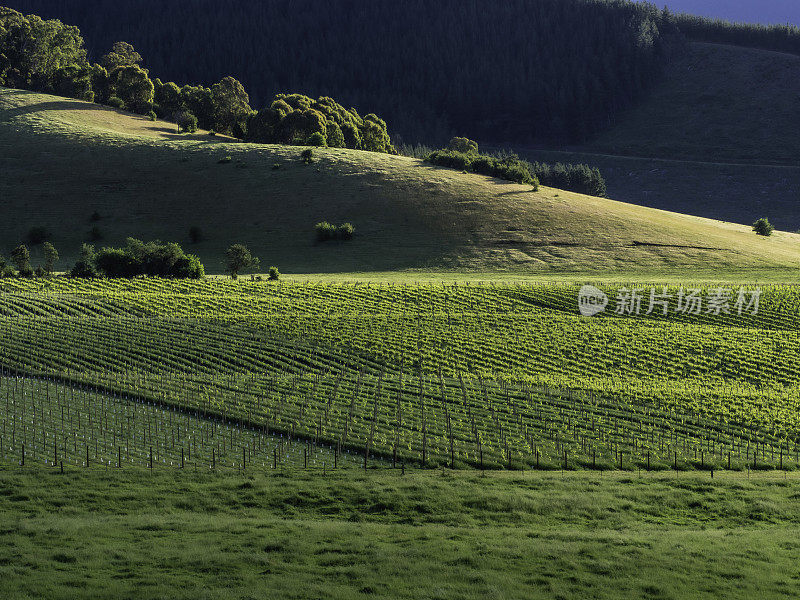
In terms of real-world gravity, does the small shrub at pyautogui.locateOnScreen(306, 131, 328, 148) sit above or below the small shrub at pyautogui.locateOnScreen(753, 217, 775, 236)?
above

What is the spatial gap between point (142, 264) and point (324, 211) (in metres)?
34.9

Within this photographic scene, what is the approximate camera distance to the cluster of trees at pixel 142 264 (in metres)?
96.1

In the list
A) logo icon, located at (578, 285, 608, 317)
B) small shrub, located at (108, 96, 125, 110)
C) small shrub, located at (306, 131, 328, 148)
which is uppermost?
small shrub, located at (108, 96, 125, 110)

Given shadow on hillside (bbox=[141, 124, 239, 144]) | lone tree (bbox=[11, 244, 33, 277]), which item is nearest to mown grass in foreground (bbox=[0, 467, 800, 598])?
lone tree (bbox=[11, 244, 33, 277])

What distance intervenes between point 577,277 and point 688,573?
79009 millimetres

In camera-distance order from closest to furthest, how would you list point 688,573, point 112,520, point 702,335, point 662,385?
point 688,573 < point 112,520 < point 662,385 < point 702,335

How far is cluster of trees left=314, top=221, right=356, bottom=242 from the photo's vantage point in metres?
118

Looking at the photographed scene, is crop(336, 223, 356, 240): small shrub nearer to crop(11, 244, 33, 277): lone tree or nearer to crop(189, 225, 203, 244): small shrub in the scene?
crop(189, 225, 203, 244): small shrub

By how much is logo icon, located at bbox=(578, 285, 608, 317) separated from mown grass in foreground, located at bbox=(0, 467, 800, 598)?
47304 mm

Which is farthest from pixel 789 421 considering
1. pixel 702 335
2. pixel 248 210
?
pixel 248 210

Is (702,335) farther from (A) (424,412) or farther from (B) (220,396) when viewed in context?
(B) (220,396)

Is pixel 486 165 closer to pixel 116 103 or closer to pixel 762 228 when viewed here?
pixel 762 228

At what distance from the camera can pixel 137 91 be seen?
589 feet

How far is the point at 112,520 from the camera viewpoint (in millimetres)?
30406
